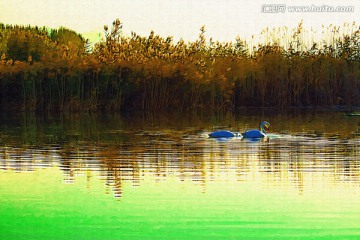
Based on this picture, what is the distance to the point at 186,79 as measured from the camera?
24.8m

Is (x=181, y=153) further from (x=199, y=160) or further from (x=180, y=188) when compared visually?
(x=180, y=188)

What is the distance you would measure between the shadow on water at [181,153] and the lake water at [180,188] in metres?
0.02

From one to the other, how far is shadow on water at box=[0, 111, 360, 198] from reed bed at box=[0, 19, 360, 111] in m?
7.46

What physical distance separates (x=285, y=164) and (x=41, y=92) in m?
16.6

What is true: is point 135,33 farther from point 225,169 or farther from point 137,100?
point 225,169

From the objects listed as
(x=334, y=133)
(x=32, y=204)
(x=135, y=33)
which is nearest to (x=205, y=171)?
(x=32, y=204)

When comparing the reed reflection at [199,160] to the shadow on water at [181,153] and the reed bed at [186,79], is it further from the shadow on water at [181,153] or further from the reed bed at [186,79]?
the reed bed at [186,79]

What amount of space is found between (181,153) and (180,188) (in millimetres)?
3148

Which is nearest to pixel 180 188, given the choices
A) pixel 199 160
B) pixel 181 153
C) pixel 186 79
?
pixel 199 160

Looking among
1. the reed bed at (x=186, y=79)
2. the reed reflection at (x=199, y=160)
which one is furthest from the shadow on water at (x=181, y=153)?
the reed bed at (x=186, y=79)

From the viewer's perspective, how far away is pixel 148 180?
8.19 metres

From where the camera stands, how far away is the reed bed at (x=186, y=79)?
24.8m

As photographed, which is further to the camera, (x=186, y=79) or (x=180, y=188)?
(x=186, y=79)

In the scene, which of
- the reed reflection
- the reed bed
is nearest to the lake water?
the reed reflection
